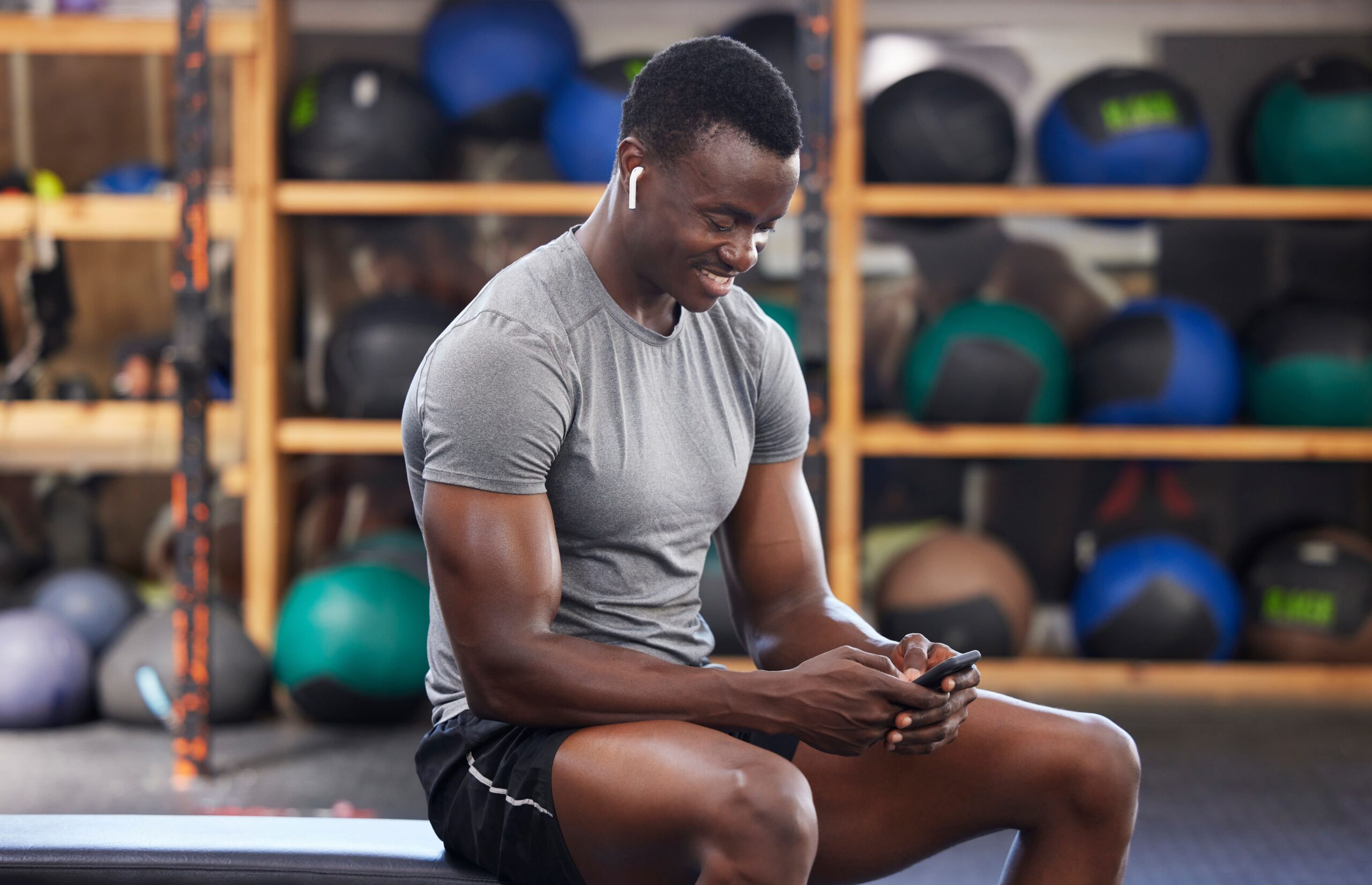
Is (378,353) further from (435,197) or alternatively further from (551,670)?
(551,670)

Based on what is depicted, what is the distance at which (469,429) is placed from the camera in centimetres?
122

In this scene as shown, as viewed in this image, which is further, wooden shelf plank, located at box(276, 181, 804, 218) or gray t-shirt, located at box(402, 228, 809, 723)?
wooden shelf plank, located at box(276, 181, 804, 218)

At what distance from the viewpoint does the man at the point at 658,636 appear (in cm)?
121

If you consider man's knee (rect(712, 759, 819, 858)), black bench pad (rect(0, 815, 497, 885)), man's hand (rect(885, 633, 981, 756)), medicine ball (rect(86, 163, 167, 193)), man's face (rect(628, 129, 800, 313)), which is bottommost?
black bench pad (rect(0, 815, 497, 885))

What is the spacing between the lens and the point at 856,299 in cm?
334

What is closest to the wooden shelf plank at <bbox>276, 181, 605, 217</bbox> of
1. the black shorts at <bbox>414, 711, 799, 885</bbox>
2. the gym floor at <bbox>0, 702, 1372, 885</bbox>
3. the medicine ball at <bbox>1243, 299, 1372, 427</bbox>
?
the gym floor at <bbox>0, 702, 1372, 885</bbox>

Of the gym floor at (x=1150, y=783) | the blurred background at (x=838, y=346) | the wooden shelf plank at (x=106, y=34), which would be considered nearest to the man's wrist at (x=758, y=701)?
the gym floor at (x=1150, y=783)

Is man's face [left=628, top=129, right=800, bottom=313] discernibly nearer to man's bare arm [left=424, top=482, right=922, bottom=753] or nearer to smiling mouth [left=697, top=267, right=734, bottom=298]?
smiling mouth [left=697, top=267, right=734, bottom=298]

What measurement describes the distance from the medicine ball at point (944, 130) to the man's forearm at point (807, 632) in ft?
6.70

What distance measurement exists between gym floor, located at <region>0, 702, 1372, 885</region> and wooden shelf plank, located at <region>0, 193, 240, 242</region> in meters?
1.21

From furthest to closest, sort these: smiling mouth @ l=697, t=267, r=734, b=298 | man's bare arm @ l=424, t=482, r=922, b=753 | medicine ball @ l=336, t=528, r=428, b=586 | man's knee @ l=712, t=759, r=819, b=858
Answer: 1. medicine ball @ l=336, t=528, r=428, b=586
2. smiling mouth @ l=697, t=267, r=734, b=298
3. man's bare arm @ l=424, t=482, r=922, b=753
4. man's knee @ l=712, t=759, r=819, b=858

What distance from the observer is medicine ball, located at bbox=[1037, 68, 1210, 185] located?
3.28 meters

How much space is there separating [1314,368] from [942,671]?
97.4 inches

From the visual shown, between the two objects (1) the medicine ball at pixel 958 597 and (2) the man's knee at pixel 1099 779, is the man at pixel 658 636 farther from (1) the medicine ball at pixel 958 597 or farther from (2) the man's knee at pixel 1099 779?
(1) the medicine ball at pixel 958 597
